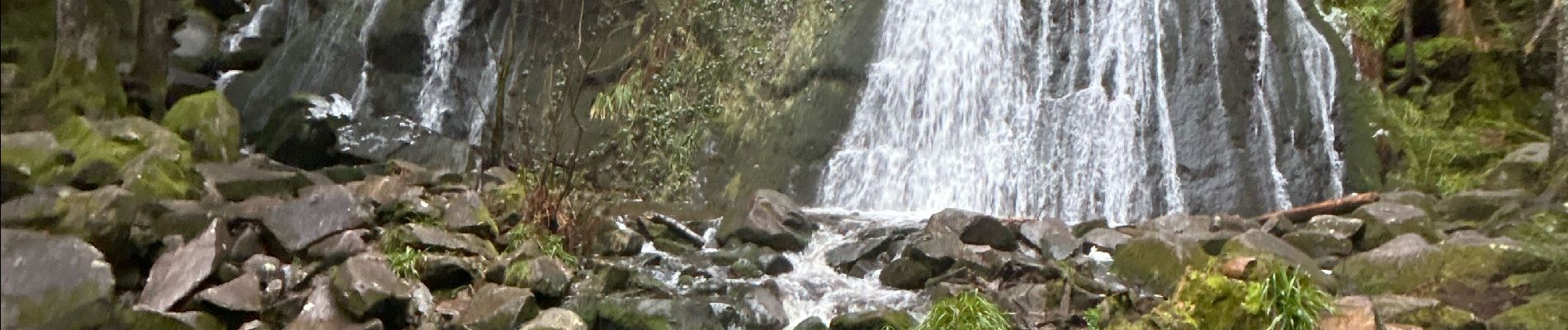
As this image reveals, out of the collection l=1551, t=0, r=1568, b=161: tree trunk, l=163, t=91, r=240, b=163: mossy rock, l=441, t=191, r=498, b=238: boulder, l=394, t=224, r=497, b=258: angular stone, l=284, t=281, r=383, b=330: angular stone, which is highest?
l=1551, t=0, r=1568, b=161: tree trunk

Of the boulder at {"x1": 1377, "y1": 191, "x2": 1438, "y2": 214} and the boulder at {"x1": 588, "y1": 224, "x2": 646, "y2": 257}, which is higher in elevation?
the boulder at {"x1": 1377, "y1": 191, "x2": 1438, "y2": 214}

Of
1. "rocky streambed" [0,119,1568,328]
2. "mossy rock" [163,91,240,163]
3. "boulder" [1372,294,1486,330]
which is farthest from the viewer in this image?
"mossy rock" [163,91,240,163]

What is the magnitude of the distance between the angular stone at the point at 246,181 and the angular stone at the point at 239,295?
2.81ft

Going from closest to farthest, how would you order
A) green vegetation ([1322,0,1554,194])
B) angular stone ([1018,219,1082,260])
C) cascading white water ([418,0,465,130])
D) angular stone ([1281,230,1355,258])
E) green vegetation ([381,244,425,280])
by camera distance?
green vegetation ([381,244,425,280]) → angular stone ([1281,230,1355,258]) → angular stone ([1018,219,1082,260]) → green vegetation ([1322,0,1554,194]) → cascading white water ([418,0,465,130])

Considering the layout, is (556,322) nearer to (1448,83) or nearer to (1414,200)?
(1414,200)

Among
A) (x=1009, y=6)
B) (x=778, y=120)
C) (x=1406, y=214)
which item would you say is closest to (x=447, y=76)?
(x=778, y=120)

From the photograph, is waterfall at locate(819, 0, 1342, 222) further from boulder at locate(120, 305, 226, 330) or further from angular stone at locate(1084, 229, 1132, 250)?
boulder at locate(120, 305, 226, 330)

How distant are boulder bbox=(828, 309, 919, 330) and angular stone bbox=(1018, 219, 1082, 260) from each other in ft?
8.16

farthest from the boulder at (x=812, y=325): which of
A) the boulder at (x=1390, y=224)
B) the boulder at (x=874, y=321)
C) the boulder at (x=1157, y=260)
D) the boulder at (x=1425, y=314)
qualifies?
the boulder at (x=1390, y=224)

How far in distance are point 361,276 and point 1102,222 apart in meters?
6.21

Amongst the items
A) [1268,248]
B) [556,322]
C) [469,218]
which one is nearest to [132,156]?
[556,322]

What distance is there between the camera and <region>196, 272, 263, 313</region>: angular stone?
15.5 ft

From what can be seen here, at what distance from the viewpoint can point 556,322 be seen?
17.3 feet

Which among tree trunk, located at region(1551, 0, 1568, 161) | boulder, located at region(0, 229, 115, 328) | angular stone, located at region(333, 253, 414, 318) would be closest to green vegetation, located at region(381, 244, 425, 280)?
angular stone, located at region(333, 253, 414, 318)
